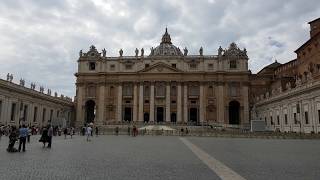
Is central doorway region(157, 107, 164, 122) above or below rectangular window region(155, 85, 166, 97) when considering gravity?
below

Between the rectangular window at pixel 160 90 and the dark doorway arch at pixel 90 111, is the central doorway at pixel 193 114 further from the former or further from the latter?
the dark doorway arch at pixel 90 111

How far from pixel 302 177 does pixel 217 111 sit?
69.3 metres

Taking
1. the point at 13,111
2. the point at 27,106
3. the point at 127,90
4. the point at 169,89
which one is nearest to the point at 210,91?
the point at 169,89

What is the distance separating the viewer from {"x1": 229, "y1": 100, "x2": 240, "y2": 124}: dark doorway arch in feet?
268

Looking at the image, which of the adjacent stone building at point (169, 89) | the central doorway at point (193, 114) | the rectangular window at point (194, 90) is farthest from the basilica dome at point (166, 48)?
the central doorway at point (193, 114)

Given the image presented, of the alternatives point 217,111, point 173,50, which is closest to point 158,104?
point 217,111

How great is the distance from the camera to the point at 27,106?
196 ft

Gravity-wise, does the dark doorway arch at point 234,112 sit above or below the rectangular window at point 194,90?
below

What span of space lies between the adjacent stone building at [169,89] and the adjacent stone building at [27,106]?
9721 mm

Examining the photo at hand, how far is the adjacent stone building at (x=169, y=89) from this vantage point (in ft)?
261

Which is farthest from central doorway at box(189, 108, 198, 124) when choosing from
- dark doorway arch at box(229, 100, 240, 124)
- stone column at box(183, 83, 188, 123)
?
dark doorway arch at box(229, 100, 240, 124)

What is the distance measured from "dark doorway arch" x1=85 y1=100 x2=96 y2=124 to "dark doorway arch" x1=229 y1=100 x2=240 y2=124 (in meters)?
33.4

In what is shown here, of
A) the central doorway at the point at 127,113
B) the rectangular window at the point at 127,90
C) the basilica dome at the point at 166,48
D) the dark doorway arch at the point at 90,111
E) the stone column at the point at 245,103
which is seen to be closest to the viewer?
the stone column at the point at 245,103

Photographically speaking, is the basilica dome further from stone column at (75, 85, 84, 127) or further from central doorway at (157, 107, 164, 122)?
stone column at (75, 85, 84, 127)
